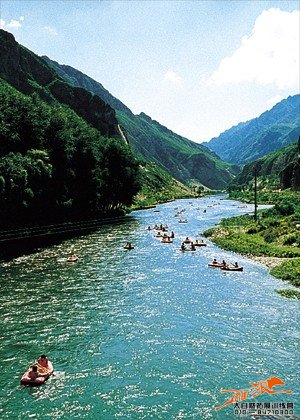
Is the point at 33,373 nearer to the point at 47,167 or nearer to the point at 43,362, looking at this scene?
the point at 43,362

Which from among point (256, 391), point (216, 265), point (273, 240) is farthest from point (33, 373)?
point (273, 240)

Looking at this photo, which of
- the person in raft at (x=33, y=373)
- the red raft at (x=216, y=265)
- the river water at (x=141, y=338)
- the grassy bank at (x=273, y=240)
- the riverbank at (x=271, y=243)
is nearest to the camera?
the river water at (x=141, y=338)

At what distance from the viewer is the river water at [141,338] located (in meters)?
25.7

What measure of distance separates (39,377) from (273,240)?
2333 inches

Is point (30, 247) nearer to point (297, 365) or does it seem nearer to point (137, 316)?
point (137, 316)

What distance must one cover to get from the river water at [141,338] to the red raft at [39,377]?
38cm

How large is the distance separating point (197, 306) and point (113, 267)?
70.2ft

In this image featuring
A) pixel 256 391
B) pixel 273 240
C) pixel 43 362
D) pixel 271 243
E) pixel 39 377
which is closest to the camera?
pixel 256 391

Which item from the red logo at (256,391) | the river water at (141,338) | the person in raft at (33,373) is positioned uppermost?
the person in raft at (33,373)

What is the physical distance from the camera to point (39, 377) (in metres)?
27.5

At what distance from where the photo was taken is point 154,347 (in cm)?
3334

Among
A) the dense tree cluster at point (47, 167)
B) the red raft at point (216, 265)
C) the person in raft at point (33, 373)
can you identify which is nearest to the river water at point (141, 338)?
the person in raft at point (33, 373)

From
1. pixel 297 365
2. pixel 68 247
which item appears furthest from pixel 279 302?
pixel 68 247

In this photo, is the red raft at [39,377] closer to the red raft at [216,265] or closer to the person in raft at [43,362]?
the person in raft at [43,362]
